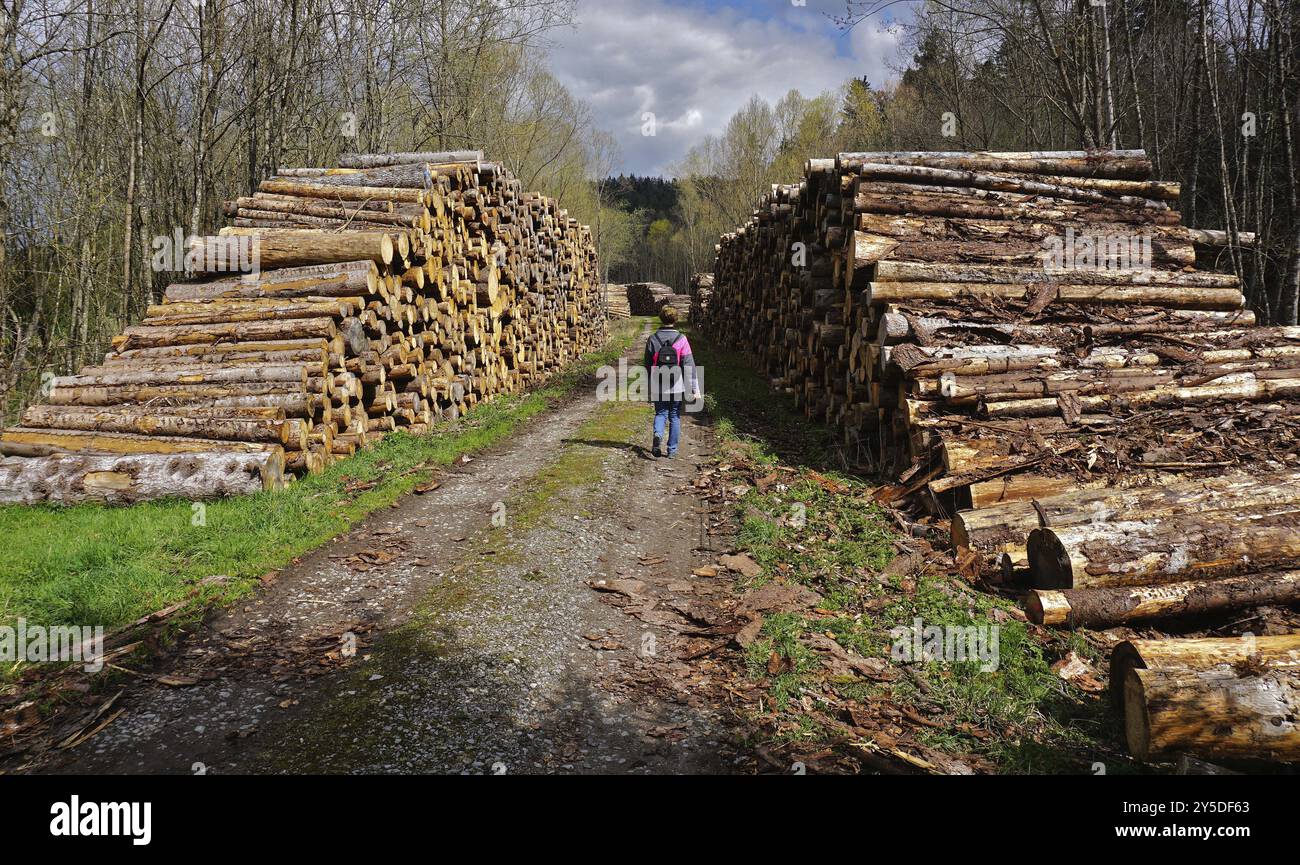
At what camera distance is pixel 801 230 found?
42.6 feet

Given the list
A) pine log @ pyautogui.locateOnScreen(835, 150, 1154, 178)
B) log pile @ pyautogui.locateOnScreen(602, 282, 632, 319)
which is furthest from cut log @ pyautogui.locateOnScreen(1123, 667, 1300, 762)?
log pile @ pyautogui.locateOnScreen(602, 282, 632, 319)

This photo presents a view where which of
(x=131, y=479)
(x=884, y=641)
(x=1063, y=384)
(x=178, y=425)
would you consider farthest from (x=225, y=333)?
(x=1063, y=384)

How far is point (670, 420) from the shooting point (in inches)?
380

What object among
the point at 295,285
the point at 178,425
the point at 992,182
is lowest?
the point at 178,425

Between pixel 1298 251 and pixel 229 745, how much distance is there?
13.7m

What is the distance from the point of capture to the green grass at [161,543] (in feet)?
15.6

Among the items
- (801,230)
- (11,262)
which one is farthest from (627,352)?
(11,262)

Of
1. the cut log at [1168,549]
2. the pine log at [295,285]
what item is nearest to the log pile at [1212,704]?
the cut log at [1168,549]

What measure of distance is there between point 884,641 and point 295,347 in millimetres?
7409

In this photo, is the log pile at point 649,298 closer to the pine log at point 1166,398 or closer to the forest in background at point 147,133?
the forest in background at point 147,133

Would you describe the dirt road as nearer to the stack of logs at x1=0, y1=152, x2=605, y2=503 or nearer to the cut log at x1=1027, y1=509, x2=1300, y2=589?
the stack of logs at x1=0, y1=152, x2=605, y2=503

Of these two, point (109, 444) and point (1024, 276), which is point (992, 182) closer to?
point (1024, 276)
